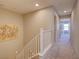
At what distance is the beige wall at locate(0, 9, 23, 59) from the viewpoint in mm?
6893

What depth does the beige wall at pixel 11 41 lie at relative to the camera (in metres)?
6.89

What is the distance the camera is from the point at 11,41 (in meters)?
7.59

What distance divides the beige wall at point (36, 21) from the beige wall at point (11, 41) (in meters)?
0.44

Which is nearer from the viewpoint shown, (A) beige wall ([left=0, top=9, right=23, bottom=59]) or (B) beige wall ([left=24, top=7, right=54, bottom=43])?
(A) beige wall ([left=0, top=9, right=23, bottom=59])

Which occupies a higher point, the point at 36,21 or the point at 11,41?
the point at 36,21

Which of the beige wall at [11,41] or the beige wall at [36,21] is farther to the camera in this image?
the beige wall at [36,21]

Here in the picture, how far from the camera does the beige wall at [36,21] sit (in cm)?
740

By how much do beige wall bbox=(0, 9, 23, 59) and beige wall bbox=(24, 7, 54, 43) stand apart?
1.43ft

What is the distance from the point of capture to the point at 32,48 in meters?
7.61

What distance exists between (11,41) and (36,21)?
83.9 inches

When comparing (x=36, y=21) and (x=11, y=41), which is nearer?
(x=11, y=41)

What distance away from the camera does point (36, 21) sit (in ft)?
26.5

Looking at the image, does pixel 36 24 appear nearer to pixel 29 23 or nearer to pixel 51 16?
pixel 29 23

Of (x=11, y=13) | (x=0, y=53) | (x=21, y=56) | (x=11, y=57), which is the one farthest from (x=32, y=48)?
(x=11, y=13)
